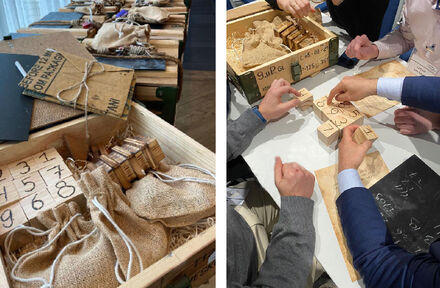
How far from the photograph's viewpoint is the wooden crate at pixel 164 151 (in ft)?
2.51

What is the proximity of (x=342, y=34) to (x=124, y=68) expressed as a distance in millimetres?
814

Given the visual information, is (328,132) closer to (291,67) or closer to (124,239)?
(291,67)

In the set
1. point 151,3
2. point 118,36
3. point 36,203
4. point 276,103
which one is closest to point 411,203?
point 276,103

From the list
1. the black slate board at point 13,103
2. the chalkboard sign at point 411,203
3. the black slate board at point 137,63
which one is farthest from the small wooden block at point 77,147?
the chalkboard sign at point 411,203

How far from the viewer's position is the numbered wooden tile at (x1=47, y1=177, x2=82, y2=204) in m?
0.92

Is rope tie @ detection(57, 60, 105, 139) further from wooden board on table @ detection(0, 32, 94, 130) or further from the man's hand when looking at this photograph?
the man's hand

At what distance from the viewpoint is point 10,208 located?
0.90m

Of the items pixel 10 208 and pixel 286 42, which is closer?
pixel 10 208

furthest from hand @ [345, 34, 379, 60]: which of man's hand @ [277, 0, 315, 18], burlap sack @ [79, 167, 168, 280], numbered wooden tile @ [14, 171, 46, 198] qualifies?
numbered wooden tile @ [14, 171, 46, 198]

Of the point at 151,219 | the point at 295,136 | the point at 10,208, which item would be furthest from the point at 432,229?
the point at 10,208

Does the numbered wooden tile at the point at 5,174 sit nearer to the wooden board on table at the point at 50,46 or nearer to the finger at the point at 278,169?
the wooden board on table at the point at 50,46

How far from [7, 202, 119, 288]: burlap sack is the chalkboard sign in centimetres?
64

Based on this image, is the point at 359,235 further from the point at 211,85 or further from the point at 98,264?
the point at 211,85

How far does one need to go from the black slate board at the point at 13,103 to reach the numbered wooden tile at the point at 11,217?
0.67 feet
